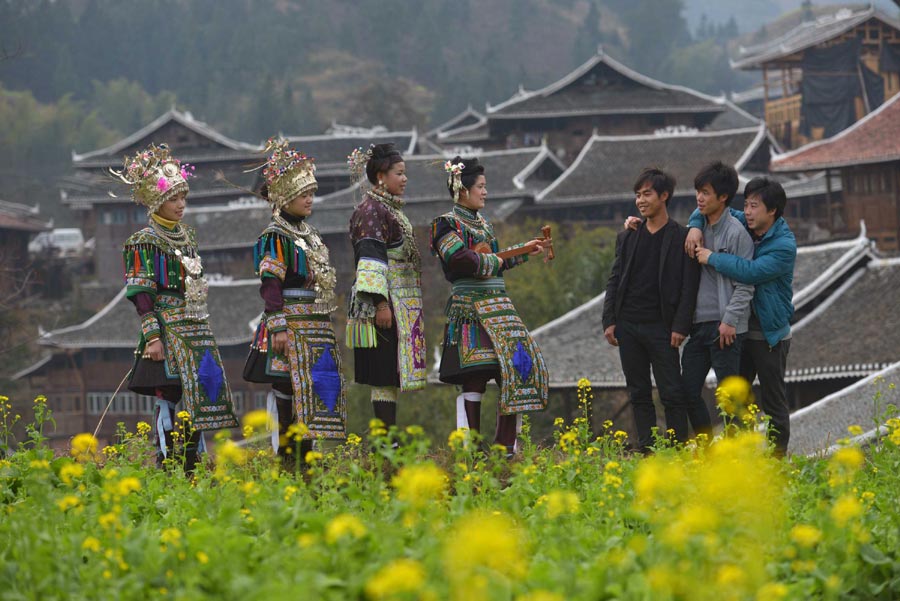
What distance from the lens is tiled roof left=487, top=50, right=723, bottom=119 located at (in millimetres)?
50094

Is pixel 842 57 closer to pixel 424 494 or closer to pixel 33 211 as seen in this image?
pixel 33 211

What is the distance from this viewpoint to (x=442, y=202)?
41.8m

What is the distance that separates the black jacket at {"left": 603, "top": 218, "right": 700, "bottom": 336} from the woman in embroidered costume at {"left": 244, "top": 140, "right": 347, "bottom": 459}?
1588mm

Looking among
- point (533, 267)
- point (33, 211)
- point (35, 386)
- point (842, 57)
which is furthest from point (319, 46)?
point (533, 267)

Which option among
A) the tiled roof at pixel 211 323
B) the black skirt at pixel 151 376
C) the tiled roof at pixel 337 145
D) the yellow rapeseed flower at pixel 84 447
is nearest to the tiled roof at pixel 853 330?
the black skirt at pixel 151 376

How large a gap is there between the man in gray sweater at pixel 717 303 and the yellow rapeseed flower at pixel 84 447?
10.4ft

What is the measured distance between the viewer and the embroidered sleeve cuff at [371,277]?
704cm

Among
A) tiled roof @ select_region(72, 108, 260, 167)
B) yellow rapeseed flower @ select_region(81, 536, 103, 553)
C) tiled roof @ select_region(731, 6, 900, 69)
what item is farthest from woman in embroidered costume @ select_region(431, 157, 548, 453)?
tiled roof @ select_region(72, 108, 260, 167)

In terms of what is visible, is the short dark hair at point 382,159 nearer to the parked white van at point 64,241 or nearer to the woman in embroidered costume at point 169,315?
the woman in embroidered costume at point 169,315

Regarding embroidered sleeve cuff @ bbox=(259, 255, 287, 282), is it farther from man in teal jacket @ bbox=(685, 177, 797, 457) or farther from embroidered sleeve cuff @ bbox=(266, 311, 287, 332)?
man in teal jacket @ bbox=(685, 177, 797, 457)

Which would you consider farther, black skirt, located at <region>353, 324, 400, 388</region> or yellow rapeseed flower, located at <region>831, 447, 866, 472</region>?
black skirt, located at <region>353, 324, 400, 388</region>

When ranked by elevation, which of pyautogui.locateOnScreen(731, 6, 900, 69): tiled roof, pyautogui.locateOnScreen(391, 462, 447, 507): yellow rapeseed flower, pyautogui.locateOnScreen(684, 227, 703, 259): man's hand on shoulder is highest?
pyautogui.locateOnScreen(731, 6, 900, 69): tiled roof

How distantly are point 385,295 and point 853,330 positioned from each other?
559 inches

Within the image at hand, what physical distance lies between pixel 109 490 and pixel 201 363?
109 inches
